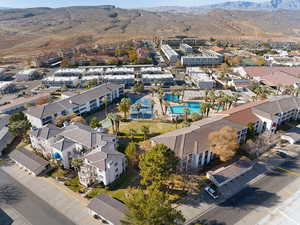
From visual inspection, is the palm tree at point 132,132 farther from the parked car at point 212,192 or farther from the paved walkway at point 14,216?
the paved walkway at point 14,216

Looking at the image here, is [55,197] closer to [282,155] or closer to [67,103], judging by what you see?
[67,103]

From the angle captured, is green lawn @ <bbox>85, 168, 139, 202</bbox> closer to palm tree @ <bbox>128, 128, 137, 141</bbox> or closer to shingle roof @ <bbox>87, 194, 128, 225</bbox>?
shingle roof @ <bbox>87, 194, 128, 225</bbox>

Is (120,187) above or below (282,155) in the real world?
below

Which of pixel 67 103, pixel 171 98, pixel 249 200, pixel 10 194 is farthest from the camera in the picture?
pixel 171 98

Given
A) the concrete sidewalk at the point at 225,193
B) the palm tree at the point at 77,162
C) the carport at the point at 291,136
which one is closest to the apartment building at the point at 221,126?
the carport at the point at 291,136

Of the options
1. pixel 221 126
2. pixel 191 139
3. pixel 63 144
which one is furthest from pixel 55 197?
pixel 221 126

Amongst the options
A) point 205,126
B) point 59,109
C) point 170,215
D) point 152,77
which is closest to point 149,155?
point 170,215
